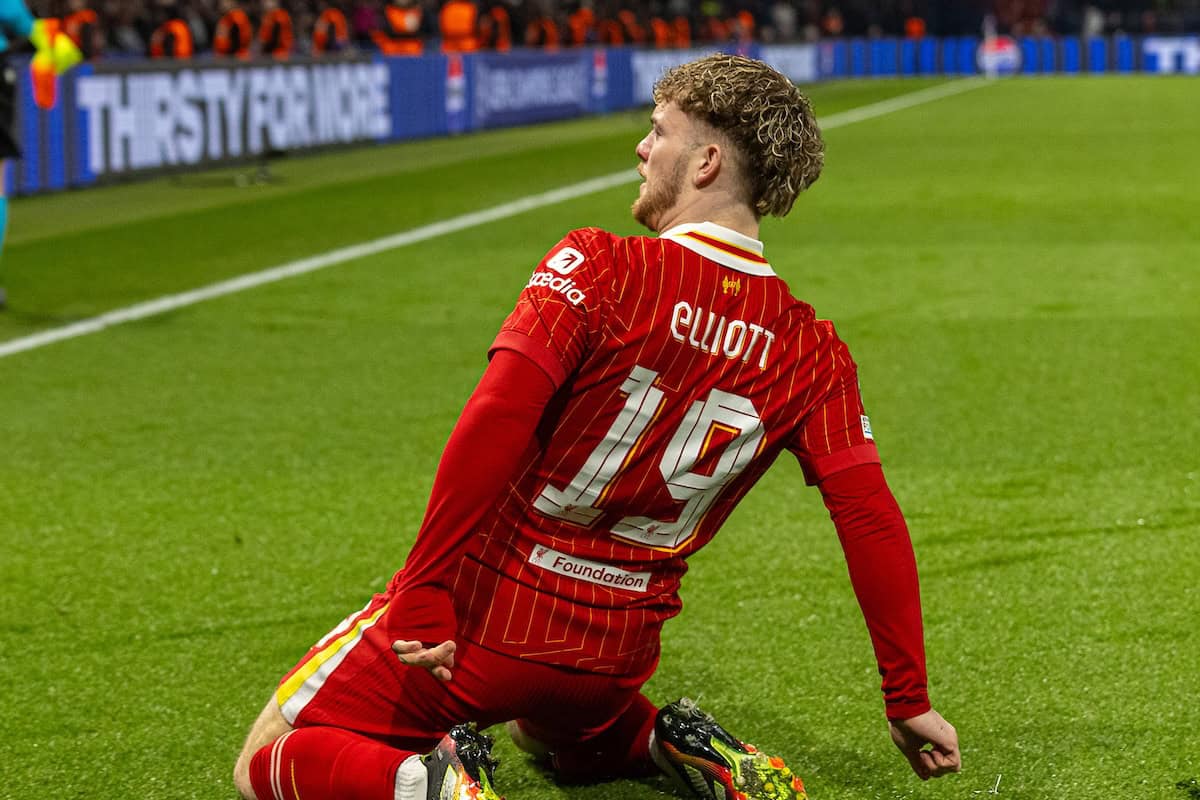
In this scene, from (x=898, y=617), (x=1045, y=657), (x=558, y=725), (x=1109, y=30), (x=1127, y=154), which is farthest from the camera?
(x=1109, y=30)

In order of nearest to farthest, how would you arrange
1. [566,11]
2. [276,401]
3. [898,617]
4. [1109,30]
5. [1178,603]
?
[898,617], [1178,603], [276,401], [566,11], [1109,30]

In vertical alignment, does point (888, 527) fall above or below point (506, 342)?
below

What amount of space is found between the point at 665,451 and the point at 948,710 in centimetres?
122

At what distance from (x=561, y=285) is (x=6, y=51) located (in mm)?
6976

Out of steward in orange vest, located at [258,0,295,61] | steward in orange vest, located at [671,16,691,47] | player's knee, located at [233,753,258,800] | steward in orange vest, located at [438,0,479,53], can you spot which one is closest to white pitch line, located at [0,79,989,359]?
steward in orange vest, located at [258,0,295,61]

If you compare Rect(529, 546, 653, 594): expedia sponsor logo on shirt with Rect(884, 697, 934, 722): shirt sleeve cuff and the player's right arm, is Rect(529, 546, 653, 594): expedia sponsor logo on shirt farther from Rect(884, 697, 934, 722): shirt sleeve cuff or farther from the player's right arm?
Rect(884, 697, 934, 722): shirt sleeve cuff

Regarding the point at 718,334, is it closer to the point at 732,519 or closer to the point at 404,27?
the point at 732,519

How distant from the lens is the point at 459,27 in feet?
82.0

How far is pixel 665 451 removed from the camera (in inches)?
101

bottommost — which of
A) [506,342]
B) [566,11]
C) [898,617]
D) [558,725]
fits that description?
[558,725]

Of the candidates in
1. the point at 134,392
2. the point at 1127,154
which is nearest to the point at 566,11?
the point at 1127,154

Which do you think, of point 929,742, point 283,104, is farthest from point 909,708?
point 283,104

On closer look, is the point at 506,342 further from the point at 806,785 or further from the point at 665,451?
the point at 806,785

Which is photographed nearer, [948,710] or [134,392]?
[948,710]
